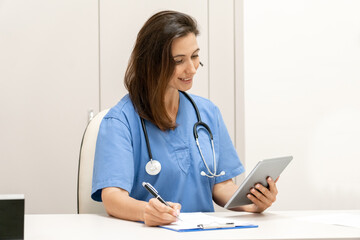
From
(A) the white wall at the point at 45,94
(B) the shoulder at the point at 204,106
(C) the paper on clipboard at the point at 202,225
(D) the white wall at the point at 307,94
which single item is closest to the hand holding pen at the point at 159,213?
(C) the paper on clipboard at the point at 202,225

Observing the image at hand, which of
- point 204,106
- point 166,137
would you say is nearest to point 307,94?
point 204,106

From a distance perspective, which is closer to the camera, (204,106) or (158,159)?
(158,159)

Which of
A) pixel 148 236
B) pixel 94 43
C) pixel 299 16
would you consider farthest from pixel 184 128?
pixel 299 16

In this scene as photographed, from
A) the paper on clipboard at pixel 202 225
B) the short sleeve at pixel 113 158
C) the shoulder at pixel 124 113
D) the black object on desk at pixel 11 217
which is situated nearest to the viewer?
the black object on desk at pixel 11 217

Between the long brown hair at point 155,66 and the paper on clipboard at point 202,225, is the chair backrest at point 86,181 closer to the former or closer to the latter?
the long brown hair at point 155,66

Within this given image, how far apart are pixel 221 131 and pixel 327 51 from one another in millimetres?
1354

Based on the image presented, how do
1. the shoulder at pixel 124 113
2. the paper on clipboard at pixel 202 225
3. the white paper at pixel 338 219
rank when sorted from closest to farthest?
the paper on clipboard at pixel 202 225 < the white paper at pixel 338 219 < the shoulder at pixel 124 113

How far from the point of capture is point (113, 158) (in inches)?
56.6

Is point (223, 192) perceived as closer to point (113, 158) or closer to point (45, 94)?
point (113, 158)

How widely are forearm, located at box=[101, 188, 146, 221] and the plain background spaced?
1.09 meters

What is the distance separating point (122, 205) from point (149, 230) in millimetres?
204

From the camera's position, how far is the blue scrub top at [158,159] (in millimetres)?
1438

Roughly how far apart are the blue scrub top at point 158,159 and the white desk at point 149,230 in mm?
164

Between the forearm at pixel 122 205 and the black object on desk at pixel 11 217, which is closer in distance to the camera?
the black object on desk at pixel 11 217
